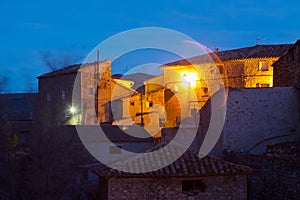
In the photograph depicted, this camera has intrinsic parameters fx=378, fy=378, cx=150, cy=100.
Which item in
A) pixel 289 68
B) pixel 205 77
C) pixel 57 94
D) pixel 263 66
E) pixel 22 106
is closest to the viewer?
pixel 289 68

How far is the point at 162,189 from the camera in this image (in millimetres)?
10602

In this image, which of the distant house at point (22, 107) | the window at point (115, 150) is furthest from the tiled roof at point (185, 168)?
the distant house at point (22, 107)

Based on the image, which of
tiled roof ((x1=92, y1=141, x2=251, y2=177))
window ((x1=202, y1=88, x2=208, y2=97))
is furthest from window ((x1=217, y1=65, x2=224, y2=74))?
tiled roof ((x1=92, y1=141, x2=251, y2=177))

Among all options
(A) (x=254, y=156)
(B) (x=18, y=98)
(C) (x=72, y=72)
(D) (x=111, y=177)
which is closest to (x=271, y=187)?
(A) (x=254, y=156)

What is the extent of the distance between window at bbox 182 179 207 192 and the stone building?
7937 millimetres

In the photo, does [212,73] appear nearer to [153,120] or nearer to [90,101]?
[153,120]

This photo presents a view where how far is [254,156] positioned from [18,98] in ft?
91.7

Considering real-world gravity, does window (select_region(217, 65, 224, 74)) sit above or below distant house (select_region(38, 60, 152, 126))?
above

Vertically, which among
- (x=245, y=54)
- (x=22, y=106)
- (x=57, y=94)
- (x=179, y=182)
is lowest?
(x=179, y=182)

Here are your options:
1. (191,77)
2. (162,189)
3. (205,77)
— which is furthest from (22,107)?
(162,189)

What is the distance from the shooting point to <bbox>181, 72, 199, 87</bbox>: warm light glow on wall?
1099 inches

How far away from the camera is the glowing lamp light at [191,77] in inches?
1099

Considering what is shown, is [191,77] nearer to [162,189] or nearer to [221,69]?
[221,69]

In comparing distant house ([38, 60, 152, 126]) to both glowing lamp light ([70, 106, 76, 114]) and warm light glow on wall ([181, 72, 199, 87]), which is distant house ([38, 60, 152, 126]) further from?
warm light glow on wall ([181, 72, 199, 87])
